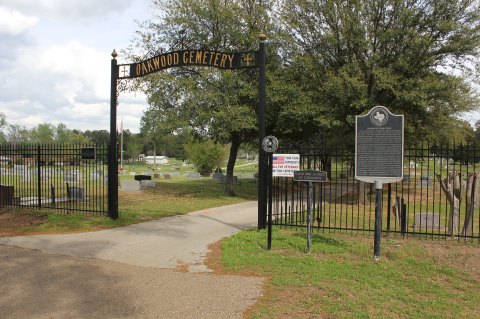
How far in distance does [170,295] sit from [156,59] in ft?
24.4

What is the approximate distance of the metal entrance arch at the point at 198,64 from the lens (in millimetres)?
9812

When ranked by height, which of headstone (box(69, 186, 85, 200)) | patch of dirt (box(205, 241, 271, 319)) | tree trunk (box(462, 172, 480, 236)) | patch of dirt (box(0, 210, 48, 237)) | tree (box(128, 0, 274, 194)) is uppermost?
tree (box(128, 0, 274, 194))

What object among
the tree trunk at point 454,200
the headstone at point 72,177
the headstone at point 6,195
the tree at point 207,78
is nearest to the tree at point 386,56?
the tree at point 207,78

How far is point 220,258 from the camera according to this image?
745cm

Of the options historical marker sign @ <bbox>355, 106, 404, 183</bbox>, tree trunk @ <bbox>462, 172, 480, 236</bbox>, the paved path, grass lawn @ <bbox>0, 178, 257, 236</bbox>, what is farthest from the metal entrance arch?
tree trunk @ <bbox>462, 172, 480, 236</bbox>

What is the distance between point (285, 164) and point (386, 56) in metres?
10.6

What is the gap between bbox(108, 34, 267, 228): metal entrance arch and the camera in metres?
9.81

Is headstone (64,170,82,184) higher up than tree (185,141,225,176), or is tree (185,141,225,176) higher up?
tree (185,141,225,176)

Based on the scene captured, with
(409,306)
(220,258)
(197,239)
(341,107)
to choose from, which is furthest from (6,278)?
(341,107)

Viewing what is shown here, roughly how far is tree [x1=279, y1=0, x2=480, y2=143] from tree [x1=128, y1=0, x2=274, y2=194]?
2.15 metres

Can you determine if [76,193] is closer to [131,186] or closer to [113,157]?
[113,157]

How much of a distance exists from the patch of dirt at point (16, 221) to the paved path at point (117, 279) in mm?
965

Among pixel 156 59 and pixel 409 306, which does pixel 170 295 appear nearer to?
pixel 409 306

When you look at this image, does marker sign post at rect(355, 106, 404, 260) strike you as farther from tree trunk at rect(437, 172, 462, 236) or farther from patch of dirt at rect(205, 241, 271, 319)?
tree trunk at rect(437, 172, 462, 236)
